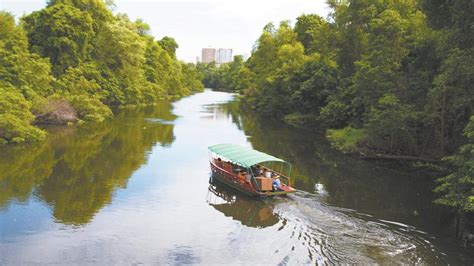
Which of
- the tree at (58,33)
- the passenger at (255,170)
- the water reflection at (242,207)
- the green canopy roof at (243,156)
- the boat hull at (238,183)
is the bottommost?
the water reflection at (242,207)

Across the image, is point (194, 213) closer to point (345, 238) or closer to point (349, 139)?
point (345, 238)

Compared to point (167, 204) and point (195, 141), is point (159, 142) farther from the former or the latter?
point (167, 204)

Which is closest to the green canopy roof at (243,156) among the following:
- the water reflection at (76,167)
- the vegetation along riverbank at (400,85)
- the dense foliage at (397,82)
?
the water reflection at (76,167)

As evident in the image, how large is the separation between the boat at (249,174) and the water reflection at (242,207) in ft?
1.57

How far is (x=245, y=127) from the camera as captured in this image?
2032 inches

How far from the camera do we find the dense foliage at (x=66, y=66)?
34.8 m

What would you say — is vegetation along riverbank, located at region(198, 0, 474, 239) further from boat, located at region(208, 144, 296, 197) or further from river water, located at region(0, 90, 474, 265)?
boat, located at region(208, 144, 296, 197)

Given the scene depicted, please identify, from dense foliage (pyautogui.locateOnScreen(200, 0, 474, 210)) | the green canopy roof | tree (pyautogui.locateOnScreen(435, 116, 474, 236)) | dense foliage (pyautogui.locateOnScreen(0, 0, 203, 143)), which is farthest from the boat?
dense foliage (pyautogui.locateOnScreen(0, 0, 203, 143))

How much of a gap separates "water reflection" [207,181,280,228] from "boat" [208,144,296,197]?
1.57 ft

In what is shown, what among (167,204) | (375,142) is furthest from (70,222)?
(375,142)

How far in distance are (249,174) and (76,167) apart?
11771 mm

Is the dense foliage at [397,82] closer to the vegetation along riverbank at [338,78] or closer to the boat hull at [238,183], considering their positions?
the vegetation along riverbank at [338,78]

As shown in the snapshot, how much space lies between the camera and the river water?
15492mm

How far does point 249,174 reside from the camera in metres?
23.0
